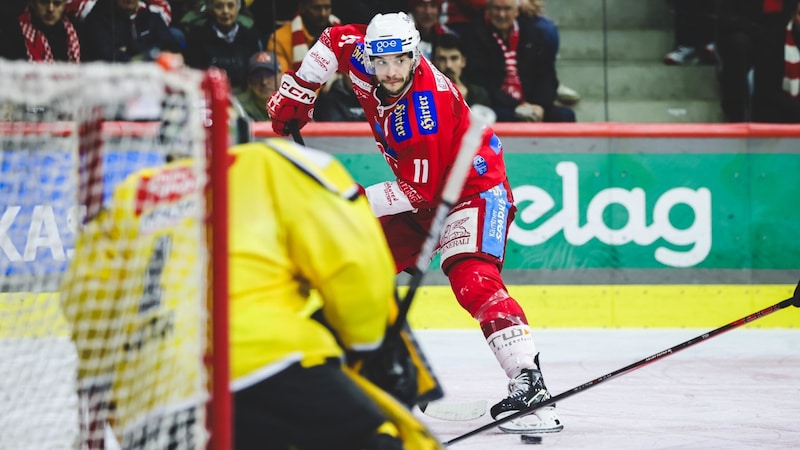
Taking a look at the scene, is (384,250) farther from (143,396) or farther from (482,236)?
(482,236)

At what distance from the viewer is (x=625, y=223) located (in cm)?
572

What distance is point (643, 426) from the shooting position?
3.92 meters

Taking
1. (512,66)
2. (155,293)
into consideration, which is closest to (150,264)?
(155,293)

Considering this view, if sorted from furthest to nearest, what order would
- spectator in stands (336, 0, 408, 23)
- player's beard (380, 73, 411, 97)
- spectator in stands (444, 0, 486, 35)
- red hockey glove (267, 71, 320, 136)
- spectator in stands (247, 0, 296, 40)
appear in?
spectator in stands (444, 0, 486, 35), spectator in stands (247, 0, 296, 40), spectator in stands (336, 0, 408, 23), red hockey glove (267, 71, 320, 136), player's beard (380, 73, 411, 97)

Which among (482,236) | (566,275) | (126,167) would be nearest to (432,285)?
(566,275)

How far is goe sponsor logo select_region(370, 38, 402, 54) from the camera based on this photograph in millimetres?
3830

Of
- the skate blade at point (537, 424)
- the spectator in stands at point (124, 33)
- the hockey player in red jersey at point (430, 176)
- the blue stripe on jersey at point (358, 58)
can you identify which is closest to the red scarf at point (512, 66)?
the spectator in stands at point (124, 33)

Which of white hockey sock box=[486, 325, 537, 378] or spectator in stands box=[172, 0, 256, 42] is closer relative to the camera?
white hockey sock box=[486, 325, 537, 378]

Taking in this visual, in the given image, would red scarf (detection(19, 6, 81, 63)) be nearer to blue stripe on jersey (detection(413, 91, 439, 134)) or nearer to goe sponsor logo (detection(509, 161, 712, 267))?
goe sponsor logo (detection(509, 161, 712, 267))

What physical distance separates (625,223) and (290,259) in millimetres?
3819

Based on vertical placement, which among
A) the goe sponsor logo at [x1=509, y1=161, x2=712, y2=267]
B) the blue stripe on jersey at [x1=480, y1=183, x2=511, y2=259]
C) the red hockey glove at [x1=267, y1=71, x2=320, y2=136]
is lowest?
the goe sponsor logo at [x1=509, y1=161, x2=712, y2=267]

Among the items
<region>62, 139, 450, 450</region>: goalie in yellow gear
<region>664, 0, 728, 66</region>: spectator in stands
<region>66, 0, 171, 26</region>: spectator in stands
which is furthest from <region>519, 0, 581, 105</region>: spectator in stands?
<region>62, 139, 450, 450</region>: goalie in yellow gear

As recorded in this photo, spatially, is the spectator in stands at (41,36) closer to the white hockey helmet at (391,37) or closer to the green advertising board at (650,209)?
the green advertising board at (650,209)

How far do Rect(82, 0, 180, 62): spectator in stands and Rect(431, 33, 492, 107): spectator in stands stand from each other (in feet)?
3.98
